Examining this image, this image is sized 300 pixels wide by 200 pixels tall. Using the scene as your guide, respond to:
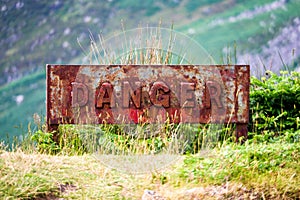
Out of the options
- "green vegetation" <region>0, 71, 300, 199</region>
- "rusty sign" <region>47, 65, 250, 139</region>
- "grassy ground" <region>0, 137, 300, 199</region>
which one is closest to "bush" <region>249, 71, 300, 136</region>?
"rusty sign" <region>47, 65, 250, 139</region>

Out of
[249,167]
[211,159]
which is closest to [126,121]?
[211,159]

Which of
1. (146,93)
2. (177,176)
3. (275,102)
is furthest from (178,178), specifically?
(275,102)

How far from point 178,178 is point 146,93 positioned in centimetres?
179

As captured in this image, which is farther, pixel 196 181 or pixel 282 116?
pixel 282 116

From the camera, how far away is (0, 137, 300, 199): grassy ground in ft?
13.6

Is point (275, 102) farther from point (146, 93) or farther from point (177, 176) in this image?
point (177, 176)

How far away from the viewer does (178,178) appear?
4.41 meters

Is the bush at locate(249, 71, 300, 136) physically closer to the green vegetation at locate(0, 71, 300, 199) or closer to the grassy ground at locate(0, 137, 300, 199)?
the green vegetation at locate(0, 71, 300, 199)

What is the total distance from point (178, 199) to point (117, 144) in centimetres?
176

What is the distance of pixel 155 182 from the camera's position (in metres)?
4.45

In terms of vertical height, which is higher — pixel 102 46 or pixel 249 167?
pixel 102 46

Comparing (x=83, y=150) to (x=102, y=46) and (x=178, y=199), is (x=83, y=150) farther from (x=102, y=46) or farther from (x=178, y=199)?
(x=178, y=199)

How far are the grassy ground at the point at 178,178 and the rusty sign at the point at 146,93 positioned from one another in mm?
1192

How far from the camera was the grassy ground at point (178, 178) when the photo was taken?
163 inches
